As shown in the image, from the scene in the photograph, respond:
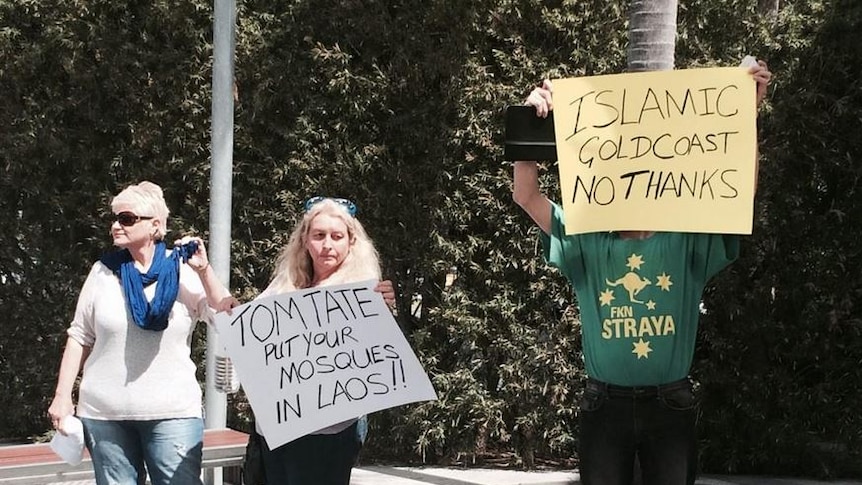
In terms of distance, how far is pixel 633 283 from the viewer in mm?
2912

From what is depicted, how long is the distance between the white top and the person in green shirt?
1519mm

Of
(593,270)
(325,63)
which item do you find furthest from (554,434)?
(593,270)

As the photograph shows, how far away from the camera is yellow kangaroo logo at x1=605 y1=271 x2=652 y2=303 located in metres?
2.90

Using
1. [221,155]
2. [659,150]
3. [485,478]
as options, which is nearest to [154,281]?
[659,150]

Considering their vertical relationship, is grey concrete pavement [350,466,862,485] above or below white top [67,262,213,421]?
Answer: below

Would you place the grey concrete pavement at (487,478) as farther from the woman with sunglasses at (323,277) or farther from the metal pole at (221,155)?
the woman with sunglasses at (323,277)

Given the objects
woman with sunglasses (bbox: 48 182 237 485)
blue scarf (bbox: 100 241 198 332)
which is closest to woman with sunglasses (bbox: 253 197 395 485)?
woman with sunglasses (bbox: 48 182 237 485)

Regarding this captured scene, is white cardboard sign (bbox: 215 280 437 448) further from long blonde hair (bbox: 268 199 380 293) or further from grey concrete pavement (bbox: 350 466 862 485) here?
grey concrete pavement (bbox: 350 466 862 485)

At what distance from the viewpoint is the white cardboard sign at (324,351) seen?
3250 millimetres

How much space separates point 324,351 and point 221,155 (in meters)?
2.86

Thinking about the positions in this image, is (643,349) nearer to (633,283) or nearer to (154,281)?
(633,283)

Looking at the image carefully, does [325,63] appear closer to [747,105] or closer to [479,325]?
[479,325]

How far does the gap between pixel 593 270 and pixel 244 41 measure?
4942mm

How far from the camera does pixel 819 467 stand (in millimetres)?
6820
